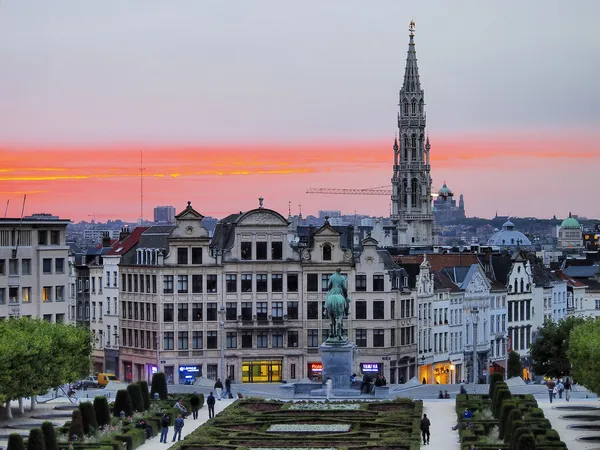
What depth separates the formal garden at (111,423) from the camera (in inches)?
3332

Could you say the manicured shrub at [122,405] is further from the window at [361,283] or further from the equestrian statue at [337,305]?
the window at [361,283]

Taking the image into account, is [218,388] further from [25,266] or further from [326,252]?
[326,252]

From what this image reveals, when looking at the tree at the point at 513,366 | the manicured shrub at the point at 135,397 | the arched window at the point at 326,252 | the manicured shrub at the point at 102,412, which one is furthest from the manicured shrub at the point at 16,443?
the tree at the point at 513,366

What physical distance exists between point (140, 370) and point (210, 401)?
48.0 meters

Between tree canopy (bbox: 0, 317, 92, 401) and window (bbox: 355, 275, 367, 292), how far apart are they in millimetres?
42120

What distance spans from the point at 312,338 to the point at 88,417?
204ft

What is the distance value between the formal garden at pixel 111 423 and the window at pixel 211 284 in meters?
38.0

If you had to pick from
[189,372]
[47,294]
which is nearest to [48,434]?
[47,294]

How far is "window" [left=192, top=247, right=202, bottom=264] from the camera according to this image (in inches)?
6147

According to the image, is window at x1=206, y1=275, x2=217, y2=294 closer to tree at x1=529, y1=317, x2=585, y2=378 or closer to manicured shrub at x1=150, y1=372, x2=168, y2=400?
tree at x1=529, y1=317, x2=585, y2=378

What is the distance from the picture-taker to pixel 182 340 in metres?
156

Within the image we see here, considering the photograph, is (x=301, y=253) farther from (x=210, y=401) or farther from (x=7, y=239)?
(x=210, y=401)

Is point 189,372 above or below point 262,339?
below

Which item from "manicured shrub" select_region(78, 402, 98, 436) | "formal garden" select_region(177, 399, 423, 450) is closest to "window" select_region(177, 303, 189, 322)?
"formal garden" select_region(177, 399, 423, 450)
